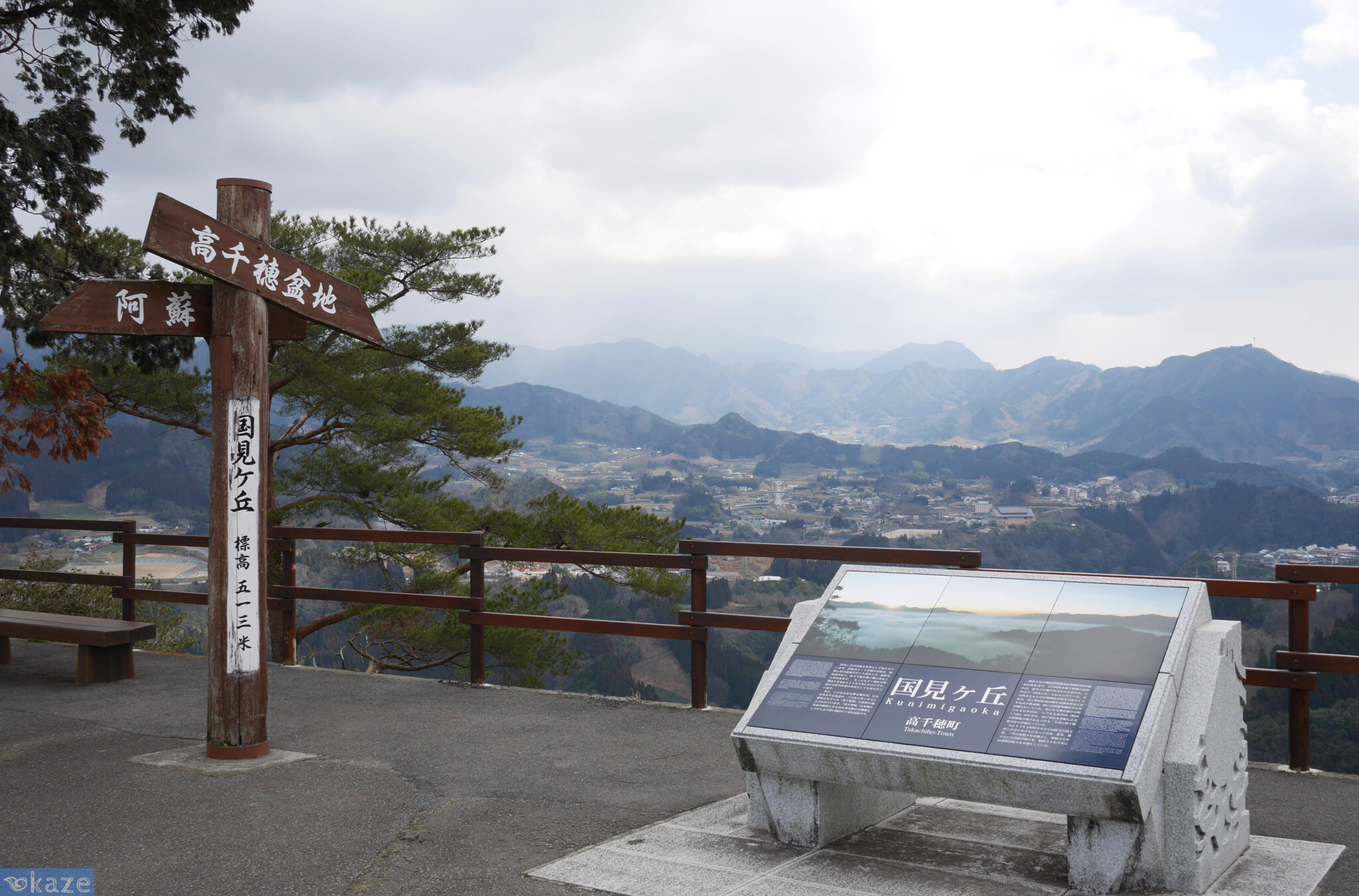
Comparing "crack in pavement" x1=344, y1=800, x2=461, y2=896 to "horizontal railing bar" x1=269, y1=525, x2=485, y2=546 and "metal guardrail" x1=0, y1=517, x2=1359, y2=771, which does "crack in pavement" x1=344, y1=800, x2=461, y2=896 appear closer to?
"metal guardrail" x1=0, y1=517, x2=1359, y2=771

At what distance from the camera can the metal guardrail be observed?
446cm

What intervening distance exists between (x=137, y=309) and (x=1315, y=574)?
19.2 feet

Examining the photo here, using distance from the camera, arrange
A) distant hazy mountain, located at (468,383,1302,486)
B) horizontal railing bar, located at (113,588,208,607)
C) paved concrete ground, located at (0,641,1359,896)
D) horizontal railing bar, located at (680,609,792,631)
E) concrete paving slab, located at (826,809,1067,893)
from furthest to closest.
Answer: distant hazy mountain, located at (468,383,1302,486) → horizontal railing bar, located at (113,588,208,607) → horizontal railing bar, located at (680,609,792,631) → paved concrete ground, located at (0,641,1359,896) → concrete paving slab, located at (826,809,1067,893)

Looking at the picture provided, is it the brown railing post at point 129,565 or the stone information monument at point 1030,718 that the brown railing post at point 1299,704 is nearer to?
the stone information monument at point 1030,718

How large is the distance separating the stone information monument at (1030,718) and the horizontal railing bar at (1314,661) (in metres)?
1.15

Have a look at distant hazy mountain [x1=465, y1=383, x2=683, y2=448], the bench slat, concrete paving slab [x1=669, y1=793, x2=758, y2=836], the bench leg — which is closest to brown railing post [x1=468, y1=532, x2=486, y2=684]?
the bench slat

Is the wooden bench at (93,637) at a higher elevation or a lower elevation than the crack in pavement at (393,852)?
higher

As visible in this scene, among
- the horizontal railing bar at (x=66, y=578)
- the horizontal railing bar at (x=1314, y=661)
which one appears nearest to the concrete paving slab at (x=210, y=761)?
the horizontal railing bar at (x=66, y=578)

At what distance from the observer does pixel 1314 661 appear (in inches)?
176

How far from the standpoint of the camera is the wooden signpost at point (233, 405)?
466 centimetres

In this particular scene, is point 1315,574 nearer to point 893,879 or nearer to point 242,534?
point 893,879

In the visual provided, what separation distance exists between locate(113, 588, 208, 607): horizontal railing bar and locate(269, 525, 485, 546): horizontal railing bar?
0.89 meters

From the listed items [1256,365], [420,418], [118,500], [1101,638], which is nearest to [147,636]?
[1101,638]

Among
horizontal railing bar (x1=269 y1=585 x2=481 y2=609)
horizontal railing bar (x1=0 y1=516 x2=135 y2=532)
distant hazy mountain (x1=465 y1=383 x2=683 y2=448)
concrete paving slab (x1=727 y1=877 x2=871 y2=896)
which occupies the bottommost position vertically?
concrete paving slab (x1=727 y1=877 x2=871 y2=896)
